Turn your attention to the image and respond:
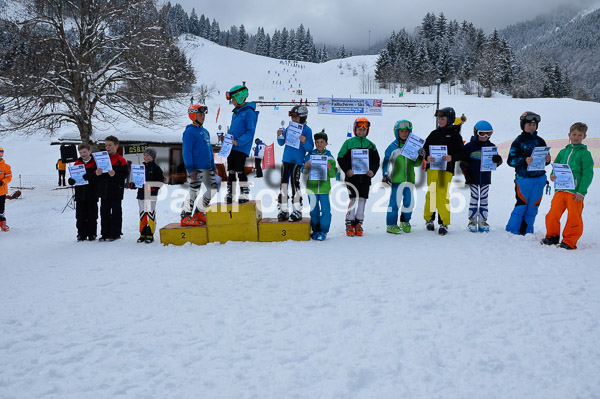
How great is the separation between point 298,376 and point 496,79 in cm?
6436

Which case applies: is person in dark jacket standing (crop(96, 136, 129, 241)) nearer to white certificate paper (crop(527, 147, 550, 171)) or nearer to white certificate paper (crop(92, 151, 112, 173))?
white certificate paper (crop(92, 151, 112, 173))

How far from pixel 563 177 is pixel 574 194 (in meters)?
0.29

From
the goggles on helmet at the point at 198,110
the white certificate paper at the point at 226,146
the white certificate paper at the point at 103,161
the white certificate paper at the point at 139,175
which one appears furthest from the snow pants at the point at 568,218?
the white certificate paper at the point at 103,161

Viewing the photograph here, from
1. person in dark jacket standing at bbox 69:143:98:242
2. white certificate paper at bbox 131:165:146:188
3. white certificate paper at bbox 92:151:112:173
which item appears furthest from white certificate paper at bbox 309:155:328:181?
person in dark jacket standing at bbox 69:143:98:242

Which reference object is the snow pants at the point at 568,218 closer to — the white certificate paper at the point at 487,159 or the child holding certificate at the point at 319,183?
the white certificate paper at the point at 487,159

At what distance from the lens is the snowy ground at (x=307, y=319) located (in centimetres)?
235

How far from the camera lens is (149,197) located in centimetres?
655

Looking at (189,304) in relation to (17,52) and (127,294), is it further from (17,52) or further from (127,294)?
(17,52)

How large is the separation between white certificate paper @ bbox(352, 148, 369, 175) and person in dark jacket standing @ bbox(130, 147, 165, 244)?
11.6 feet

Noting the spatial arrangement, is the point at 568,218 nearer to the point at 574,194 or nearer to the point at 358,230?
the point at 574,194

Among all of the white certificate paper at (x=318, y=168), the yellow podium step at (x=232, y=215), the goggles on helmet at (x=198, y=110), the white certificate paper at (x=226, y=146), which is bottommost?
the yellow podium step at (x=232, y=215)

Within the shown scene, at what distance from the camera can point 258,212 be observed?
6301 millimetres

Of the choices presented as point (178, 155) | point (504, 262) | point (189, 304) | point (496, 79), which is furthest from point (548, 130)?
point (189, 304)

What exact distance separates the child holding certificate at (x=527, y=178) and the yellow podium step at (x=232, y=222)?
4367 mm
